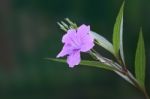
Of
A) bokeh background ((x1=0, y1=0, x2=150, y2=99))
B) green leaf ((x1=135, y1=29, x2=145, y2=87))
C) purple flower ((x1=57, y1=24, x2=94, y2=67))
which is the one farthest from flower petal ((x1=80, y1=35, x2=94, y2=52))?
bokeh background ((x1=0, y1=0, x2=150, y2=99))

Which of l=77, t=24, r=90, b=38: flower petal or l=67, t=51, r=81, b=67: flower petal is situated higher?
l=77, t=24, r=90, b=38: flower petal

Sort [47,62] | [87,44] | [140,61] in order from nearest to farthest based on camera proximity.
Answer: [87,44] → [140,61] → [47,62]

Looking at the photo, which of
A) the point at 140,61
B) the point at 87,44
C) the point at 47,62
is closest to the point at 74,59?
the point at 87,44

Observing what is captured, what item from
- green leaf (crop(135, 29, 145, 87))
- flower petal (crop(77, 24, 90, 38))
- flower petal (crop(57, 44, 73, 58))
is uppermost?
flower petal (crop(77, 24, 90, 38))

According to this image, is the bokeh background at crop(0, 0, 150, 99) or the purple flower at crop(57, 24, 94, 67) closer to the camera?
the purple flower at crop(57, 24, 94, 67)

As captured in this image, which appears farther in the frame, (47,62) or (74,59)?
(47,62)

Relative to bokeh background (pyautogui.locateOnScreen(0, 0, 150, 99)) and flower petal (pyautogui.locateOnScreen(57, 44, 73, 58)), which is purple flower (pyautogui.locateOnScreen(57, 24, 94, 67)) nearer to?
flower petal (pyautogui.locateOnScreen(57, 44, 73, 58))

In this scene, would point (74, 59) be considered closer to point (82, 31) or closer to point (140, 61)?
point (82, 31)

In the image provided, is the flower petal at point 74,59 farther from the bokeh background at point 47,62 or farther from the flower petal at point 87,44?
the bokeh background at point 47,62

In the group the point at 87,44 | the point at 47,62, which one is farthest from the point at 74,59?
the point at 47,62

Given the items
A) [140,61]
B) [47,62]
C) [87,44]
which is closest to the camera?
[87,44]
